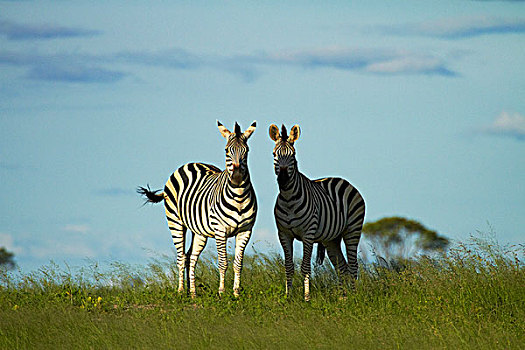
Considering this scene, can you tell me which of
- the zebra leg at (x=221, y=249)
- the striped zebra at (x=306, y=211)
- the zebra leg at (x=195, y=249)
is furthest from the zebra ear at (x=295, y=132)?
the zebra leg at (x=195, y=249)

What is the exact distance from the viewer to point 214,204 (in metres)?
12.2

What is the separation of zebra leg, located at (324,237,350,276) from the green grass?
188 millimetres

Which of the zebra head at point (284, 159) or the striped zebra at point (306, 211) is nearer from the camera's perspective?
the zebra head at point (284, 159)

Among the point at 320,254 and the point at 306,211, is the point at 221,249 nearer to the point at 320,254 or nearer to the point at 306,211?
the point at 306,211

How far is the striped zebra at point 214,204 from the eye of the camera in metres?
11.9

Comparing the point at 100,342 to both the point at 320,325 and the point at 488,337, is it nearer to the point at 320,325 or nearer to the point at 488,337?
the point at 320,325

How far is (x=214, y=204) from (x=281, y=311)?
238 cm

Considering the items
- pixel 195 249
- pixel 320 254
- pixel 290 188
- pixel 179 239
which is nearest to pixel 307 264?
pixel 290 188

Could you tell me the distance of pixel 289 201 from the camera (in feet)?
38.5

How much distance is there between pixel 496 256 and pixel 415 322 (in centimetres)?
292

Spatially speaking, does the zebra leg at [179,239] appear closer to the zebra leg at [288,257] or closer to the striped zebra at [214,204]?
the striped zebra at [214,204]

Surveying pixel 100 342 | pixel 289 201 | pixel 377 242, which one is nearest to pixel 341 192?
pixel 289 201

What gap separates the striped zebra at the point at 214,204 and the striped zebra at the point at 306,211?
2.02ft

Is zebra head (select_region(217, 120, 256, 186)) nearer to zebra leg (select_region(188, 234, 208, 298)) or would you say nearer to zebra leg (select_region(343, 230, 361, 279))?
zebra leg (select_region(188, 234, 208, 298))
